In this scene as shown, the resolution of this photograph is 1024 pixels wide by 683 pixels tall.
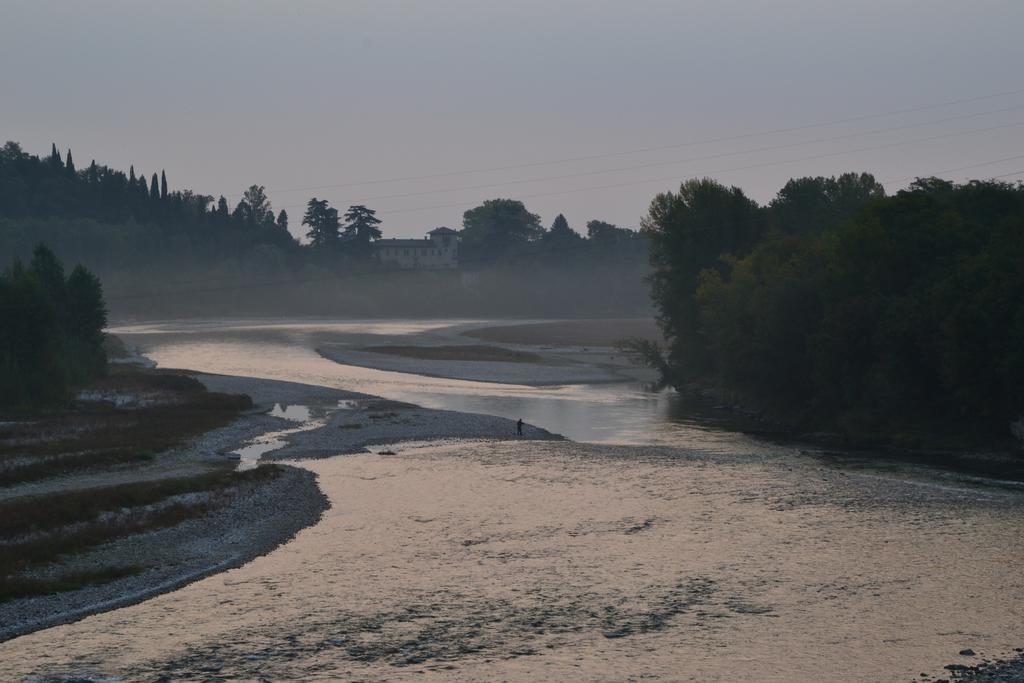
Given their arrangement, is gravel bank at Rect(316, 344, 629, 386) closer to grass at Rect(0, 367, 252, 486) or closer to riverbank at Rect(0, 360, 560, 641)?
riverbank at Rect(0, 360, 560, 641)

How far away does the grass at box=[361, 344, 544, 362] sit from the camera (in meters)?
138

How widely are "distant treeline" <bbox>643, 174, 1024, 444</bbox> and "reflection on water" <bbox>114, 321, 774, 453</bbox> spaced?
822cm

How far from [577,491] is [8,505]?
26.0m

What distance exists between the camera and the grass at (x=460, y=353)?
138m

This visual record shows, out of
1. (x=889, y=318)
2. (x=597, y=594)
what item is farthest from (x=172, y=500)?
(x=889, y=318)

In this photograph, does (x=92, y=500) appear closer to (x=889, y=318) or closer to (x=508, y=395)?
(x=889, y=318)

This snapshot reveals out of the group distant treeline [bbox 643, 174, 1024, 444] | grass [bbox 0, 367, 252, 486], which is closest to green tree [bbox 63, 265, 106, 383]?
grass [bbox 0, 367, 252, 486]

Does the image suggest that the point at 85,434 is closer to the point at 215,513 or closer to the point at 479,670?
the point at 215,513

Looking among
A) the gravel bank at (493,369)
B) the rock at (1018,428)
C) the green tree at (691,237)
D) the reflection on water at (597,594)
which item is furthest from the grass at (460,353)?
the reflection on water at (597,594)

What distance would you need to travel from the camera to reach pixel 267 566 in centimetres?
3841

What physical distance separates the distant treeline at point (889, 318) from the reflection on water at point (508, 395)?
27.0ft

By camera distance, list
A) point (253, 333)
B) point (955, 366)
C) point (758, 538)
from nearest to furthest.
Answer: point (758, 538), point (955, 366), point (253, 333)

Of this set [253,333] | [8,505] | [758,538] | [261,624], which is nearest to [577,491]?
[758,538]

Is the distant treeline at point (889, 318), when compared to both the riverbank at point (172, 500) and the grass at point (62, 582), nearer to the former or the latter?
the riverbank at point (172, 500)
